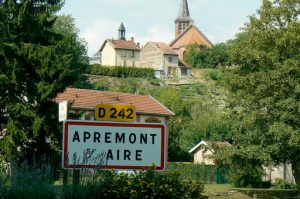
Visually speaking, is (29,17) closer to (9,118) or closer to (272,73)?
(9,118)

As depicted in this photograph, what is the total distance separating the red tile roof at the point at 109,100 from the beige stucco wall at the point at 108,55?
2672 inches

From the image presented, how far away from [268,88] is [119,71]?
7519 cm

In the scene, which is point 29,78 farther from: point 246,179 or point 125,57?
point 125,57

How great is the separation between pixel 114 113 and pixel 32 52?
2206cm

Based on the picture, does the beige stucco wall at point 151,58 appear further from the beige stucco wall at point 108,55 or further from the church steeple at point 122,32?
the church steeple at point 122,32

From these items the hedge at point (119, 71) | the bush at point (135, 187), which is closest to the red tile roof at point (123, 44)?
the hedge at point (119, 71)

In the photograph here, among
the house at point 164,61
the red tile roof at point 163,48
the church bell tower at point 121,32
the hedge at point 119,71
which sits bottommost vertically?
the hedge at point 119,71

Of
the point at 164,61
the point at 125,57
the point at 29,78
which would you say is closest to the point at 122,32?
the point at 125,57

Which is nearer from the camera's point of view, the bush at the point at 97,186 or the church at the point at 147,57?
the bush at the point at 97,186

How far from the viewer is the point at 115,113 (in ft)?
25.0

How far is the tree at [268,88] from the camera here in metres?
33.0

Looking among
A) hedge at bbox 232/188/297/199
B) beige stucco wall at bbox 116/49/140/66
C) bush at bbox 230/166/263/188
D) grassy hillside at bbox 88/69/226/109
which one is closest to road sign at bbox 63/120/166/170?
hedge at bbox 232/188/297/199

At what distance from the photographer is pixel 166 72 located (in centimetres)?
12556

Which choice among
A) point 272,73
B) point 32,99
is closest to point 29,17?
point 32,99
